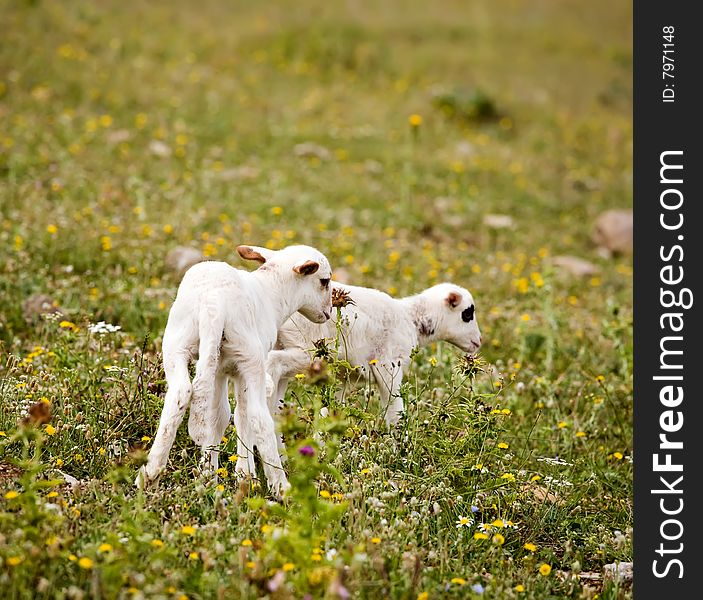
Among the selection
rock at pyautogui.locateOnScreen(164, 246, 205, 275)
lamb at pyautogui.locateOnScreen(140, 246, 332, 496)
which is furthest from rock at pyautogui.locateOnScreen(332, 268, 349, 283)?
→ lamb at pyautogui.locateOnScreen(140, 246, 332, 496)

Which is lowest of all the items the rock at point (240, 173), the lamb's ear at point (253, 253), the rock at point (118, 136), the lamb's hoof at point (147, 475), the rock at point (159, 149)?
the lamb's hoof at point (147, 475)

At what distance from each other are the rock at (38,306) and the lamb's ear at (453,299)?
3323mm

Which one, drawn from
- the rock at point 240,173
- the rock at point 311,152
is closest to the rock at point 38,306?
the rock at point 240,173

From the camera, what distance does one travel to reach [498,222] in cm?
1448

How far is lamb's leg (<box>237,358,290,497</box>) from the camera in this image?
533cm

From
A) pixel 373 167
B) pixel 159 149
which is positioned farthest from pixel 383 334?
pixel 373 167

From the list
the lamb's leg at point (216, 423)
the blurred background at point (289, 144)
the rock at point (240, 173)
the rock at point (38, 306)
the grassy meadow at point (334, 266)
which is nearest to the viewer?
the grassy meadow at point (334, 266)

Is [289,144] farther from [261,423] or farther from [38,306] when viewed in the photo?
[261,423]

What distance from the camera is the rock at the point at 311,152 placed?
15.9 meters

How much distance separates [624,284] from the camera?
1307 cm

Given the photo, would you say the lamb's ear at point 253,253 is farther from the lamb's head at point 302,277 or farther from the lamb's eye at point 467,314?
the lamb's eye at point 467,314

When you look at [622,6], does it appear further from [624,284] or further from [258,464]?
[258,464]

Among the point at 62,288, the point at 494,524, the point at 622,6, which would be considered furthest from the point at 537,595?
the point at 622,6

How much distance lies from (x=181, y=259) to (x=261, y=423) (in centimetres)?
466
